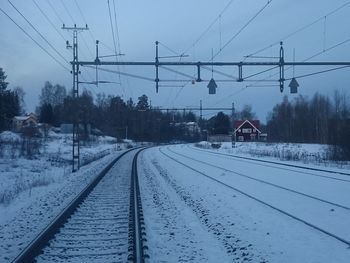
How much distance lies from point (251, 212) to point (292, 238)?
3.86m

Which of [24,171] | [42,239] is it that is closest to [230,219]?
[42,239]

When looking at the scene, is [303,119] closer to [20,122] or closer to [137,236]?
[20,122]

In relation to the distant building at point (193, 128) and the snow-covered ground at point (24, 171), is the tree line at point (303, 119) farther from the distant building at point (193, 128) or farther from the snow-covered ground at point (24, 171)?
the snow-covered ground at point (24, 171)

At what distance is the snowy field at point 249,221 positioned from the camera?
9.83m

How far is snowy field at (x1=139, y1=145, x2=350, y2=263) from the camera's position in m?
9.83

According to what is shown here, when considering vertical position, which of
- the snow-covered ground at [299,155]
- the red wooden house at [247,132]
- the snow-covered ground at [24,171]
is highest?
the red wooden house at [247,132]

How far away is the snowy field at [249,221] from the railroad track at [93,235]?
1.27 ft

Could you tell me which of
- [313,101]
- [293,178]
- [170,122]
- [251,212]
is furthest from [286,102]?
[251,212]

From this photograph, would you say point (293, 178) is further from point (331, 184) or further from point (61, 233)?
point (61, 233)

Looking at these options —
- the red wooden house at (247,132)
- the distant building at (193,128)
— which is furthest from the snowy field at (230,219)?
the distant building at (193,128)

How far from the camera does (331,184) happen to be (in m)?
23.0

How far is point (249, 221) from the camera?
1349 centimetres

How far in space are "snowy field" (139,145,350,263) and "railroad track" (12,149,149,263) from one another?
39 centimetres

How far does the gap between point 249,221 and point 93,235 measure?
4.03m
